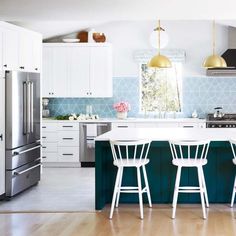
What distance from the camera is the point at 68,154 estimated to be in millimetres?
10344

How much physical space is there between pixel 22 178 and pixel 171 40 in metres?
4.46

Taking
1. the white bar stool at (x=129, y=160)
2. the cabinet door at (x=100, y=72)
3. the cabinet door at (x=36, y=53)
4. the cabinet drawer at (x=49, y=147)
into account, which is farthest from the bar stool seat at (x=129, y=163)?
the cabinet door at (x=100, y=72)

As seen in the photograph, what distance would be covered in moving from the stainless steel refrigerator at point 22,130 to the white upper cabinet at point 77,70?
7.63ft

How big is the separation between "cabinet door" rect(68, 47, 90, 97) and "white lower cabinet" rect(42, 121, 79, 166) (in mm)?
672

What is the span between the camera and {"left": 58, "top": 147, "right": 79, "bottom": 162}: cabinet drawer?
10328mm

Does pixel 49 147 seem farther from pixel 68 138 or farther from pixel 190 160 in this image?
pixel 190 160

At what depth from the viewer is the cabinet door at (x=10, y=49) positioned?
7.31 m

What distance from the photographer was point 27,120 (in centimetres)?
774

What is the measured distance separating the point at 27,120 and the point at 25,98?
308mm

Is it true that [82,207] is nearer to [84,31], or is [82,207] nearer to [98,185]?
[98,185]

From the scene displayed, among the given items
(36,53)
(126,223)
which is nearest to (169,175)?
(126,223)

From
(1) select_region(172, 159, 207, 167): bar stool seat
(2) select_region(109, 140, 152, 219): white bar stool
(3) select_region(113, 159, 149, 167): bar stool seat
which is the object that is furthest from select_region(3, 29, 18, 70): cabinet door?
(1) select_region(172, 159, 207, 167): bar stool seat

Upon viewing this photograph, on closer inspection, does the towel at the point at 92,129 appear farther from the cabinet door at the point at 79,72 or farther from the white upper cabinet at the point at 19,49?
the white upper cabinet at the point at 19,49

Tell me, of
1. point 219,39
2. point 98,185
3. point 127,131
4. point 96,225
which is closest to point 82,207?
point 98,185
